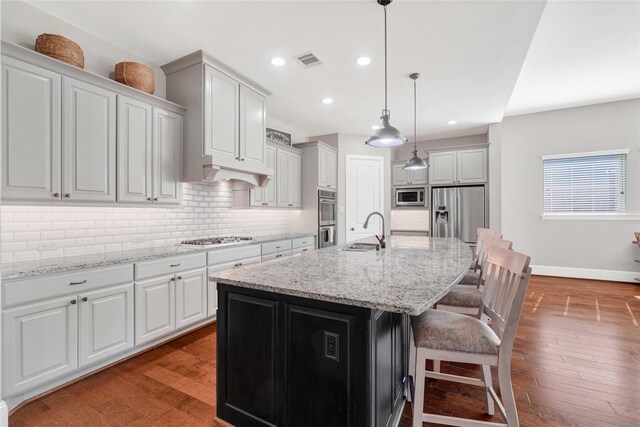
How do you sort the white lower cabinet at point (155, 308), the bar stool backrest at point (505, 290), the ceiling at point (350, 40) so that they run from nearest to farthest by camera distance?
1. the bar stool backrest at point (505, 290)
2. the ceiling at point (350, 40)
3. the white lower cabinet at point (155, 308)

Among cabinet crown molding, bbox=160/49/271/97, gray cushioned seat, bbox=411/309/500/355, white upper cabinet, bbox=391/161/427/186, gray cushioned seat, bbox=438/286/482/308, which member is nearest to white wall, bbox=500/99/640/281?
white upper cabinet, bbox=391/161/427/186

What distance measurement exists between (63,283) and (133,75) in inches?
73.7

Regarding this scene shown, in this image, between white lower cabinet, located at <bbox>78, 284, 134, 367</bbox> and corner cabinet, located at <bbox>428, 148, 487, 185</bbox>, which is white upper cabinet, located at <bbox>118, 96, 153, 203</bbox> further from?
corner cabinet, located at <bbox>428, 148, 487, 185</bbox>

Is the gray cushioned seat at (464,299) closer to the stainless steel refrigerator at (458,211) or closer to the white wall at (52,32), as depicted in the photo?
the white wall at (52,32)

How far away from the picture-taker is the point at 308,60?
3123 millimetres

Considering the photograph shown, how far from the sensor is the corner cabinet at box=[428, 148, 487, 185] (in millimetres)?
5539

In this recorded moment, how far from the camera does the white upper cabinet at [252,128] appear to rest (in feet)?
11.7

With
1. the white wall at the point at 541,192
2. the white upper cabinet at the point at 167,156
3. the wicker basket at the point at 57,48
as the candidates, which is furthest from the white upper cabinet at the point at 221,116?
the white wall at the point at 541,192

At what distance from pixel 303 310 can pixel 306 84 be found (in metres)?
3.11

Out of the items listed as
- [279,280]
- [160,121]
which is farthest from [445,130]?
[279,280]

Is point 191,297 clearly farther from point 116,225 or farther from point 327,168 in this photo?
point 327,168

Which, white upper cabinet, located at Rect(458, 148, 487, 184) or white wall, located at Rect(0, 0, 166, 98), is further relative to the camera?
white upper cabinet, located at Rect(458, 148, 487, 184)

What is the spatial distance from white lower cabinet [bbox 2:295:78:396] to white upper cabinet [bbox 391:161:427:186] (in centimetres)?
553

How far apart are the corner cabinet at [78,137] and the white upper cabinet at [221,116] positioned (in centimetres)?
37
